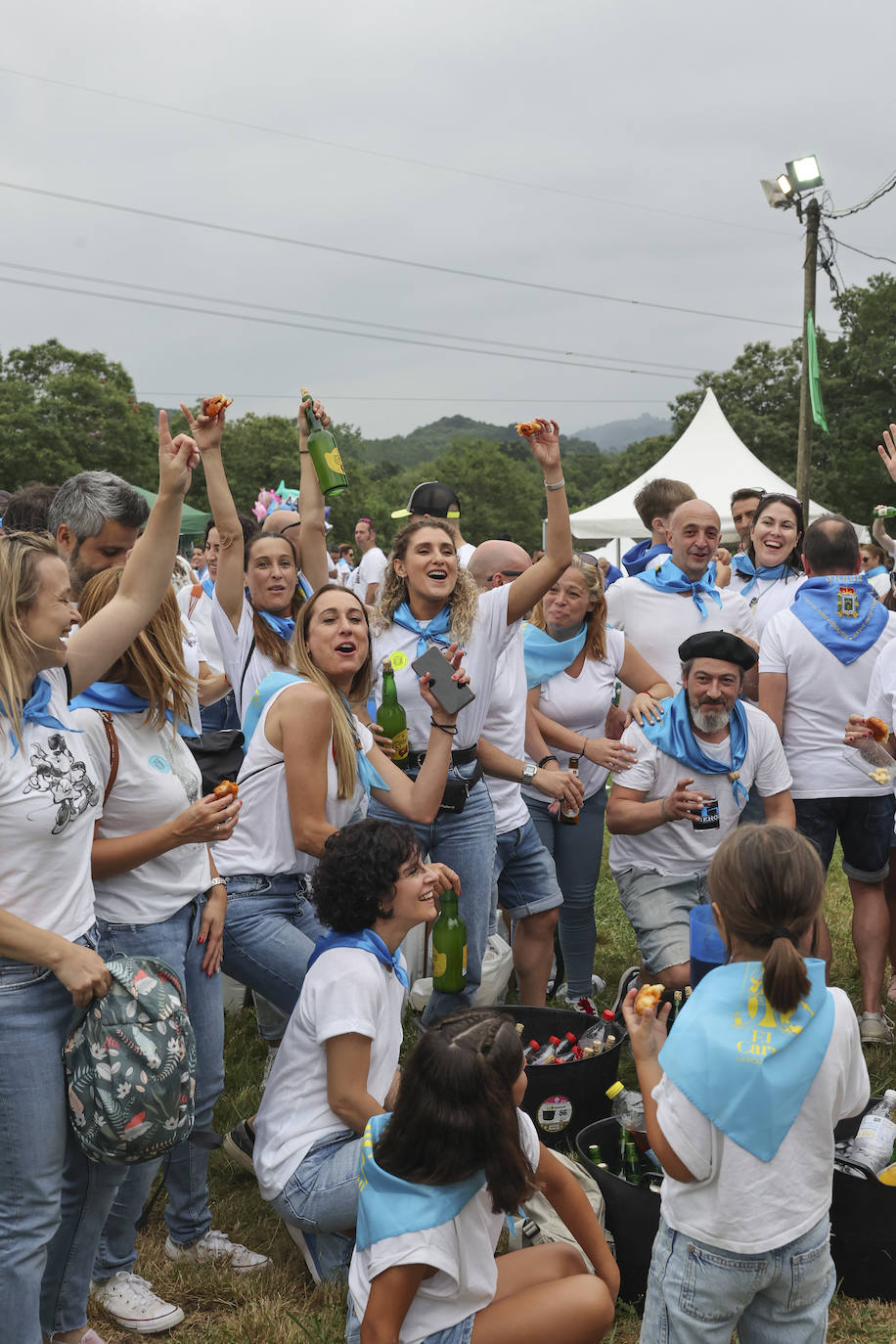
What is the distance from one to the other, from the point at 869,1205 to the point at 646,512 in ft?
11.6

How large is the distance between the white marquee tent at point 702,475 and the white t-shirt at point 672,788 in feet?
44.7

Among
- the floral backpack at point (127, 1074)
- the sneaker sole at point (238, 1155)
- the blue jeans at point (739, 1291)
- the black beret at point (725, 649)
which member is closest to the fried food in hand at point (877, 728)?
the black beret at point (725, 649)

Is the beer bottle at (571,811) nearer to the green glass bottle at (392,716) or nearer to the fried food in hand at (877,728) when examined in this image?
the green glass bottle at (392,716)

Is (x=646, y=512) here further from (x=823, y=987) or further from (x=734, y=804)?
(x=823, y=987)

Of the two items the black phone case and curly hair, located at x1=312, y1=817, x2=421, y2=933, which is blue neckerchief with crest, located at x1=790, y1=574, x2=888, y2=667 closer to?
the black phone case

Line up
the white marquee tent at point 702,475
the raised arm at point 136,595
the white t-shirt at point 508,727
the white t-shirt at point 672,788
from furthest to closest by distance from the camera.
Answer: the white marquee tent at point 702,475 → the white t-shirt at point 508,727 → the white t-shirt at point 672,788 → the raised arm at point 136,595

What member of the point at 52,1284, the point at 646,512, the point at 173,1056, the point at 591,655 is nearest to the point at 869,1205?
the point at 173,1056

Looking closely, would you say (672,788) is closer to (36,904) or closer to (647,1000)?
(647,1000)

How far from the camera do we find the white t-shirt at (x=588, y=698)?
4691 mm

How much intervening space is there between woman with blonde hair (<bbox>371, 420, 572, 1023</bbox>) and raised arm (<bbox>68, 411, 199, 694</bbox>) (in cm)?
149

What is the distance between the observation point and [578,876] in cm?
471

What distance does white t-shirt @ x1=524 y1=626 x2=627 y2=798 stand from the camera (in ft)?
15.4

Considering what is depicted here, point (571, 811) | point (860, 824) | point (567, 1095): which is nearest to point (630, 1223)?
point (567, 1095)

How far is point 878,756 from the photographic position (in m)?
4.32
